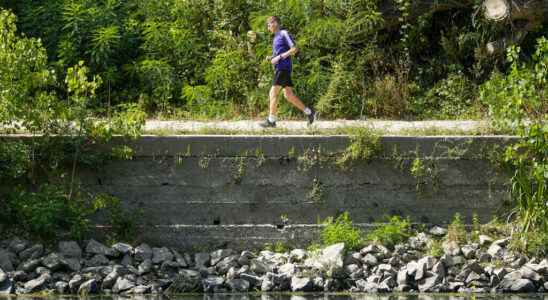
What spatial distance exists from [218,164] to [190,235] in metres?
1.03

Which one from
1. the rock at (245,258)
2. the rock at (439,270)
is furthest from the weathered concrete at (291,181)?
the rock at (439,270)

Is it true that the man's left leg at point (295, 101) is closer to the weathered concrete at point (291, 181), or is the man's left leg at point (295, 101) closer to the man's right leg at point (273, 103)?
the man's right leg at point (273, 103)

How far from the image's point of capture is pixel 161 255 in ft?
43.7

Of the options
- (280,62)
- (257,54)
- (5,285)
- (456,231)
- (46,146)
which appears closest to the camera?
(5,285)

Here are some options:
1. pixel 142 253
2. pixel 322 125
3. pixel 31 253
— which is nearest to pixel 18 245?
pixel 31 253

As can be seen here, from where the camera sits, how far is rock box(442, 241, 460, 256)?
524 inches

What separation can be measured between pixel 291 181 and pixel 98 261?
2829mm

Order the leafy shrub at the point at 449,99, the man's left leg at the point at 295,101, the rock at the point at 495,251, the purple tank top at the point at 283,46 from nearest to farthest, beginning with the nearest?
1. the rock at the point at 495,251
2. the purple tank top at the point at 283,46
3. the man's left leg at the point at 295,101
4. the leafy shrub at the point at 449,99

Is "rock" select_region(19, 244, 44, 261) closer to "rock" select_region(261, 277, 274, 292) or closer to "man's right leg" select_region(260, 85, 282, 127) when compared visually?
"rock" select_region(261, 277, 274, 292)

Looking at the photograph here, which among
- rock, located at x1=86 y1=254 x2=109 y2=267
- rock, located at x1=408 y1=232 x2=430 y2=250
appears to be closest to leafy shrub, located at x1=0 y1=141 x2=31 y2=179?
rock, located at x1=86 y1=254 x2=109 y2=267

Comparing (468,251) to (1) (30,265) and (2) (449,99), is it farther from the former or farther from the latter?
(1) (30,265)

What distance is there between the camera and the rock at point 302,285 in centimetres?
1258

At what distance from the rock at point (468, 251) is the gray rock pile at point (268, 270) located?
13mm

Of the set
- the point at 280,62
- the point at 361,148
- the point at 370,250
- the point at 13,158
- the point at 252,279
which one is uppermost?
the point at 280,62
